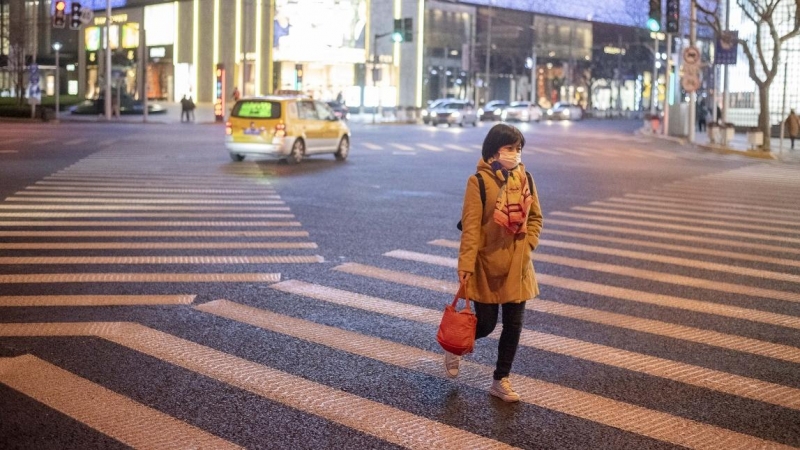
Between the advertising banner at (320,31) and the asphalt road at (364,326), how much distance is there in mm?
60529

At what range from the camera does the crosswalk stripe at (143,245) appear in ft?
37.2

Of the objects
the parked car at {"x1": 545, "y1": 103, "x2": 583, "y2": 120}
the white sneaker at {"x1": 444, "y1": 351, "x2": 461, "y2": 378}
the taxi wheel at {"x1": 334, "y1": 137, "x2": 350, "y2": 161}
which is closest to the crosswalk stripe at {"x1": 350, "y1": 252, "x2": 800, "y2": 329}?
the white sneaker at {"x1": 444, "y1": 351, "x2": 461, "y2": 378}

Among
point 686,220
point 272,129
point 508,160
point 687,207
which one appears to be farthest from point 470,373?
point 272,129

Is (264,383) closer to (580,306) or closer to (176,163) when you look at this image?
(580,306)

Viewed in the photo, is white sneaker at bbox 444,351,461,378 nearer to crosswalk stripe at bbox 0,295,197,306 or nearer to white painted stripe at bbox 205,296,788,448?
white painted stripe at bbox 205,296,788,448

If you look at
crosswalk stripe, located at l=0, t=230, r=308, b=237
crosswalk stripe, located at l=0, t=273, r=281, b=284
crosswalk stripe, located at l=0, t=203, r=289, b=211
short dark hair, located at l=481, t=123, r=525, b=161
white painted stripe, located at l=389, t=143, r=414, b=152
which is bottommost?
crosswalk stripe, located at l=0, t=273, r=281, b=284

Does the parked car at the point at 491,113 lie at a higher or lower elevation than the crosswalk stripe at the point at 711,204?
higher

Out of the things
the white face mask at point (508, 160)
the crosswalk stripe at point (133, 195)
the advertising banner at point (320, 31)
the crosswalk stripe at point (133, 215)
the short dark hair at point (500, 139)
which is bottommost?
the crosswalk stripe at point (133, 215)

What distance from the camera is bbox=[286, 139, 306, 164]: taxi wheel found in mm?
25234

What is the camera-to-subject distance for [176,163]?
24938 millimetres

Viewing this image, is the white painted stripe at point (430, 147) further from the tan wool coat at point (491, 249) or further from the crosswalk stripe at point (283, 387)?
the tan wool coat at point (491, 249)

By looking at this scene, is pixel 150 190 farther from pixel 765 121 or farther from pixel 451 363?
pixel 765 121

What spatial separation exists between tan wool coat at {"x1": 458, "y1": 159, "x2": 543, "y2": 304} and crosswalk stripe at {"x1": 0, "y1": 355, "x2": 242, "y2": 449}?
176cm

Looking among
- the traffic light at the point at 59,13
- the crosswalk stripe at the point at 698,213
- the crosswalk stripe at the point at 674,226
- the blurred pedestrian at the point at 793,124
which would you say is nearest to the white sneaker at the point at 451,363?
the crosswalk stripe at the point at 674,226
